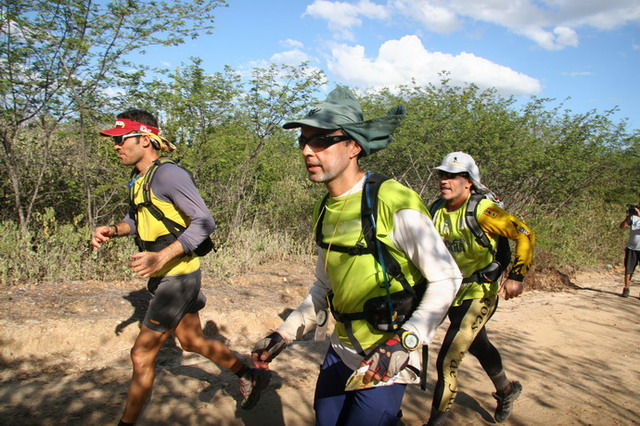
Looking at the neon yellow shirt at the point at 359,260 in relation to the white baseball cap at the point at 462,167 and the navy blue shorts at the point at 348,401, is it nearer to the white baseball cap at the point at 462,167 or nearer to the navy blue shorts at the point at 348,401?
the navy blue shorts at the point at 348,401

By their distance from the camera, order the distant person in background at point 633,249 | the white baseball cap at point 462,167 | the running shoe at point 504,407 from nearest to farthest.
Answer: the white baseball cap at point 462,167 → the running shoe at point 504,407 → the distant person in background at point 633,249

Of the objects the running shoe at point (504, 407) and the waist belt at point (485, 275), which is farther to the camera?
the running shoe at point (504, 407)

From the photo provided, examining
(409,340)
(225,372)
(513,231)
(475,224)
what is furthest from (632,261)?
(409,340)

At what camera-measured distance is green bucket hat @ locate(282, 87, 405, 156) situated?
2.09 metres

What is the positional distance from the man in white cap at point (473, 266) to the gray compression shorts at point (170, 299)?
188 centimetres

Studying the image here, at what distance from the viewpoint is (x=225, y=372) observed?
4363 mm

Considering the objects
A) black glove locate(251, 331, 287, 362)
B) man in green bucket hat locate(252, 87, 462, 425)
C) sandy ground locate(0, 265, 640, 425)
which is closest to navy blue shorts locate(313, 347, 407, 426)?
man in green bucket hat locate(252, 87, 462, 425)

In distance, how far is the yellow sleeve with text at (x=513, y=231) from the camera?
356 centimetres

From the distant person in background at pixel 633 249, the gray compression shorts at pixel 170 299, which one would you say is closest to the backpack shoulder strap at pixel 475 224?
the gray compression shorts at pixel 170 299

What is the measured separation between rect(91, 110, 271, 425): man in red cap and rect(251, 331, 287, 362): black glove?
3.25 ft

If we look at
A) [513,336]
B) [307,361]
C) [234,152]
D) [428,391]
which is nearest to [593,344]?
[513,336]

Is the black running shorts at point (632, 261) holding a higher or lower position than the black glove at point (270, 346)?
lower

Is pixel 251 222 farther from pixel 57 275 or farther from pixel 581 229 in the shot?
pixel 581 229

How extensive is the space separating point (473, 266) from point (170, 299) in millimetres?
2272
